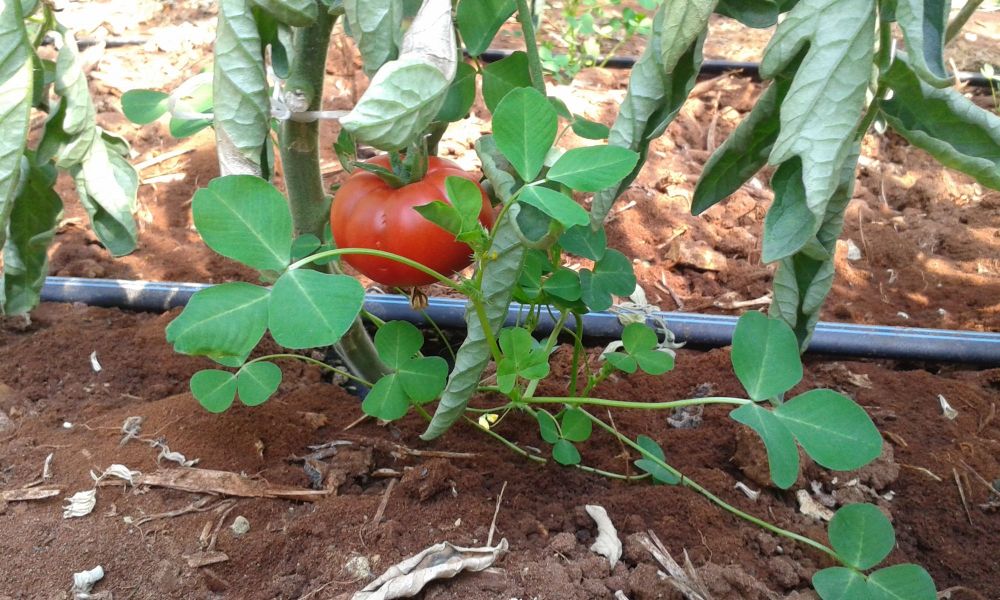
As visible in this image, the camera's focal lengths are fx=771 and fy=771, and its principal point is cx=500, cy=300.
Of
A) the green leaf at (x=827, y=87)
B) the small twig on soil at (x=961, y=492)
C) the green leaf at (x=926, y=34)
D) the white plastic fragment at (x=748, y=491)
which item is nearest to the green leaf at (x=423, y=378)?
the white plastic fragment at (x=748, y=491)

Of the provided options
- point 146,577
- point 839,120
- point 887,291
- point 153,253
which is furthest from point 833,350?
point 153,253

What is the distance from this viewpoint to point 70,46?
1.07 meters

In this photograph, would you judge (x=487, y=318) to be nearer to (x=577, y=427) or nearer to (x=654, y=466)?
(x=577, y=427)

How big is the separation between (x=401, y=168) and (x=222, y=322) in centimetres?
38

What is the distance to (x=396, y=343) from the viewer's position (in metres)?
1.06

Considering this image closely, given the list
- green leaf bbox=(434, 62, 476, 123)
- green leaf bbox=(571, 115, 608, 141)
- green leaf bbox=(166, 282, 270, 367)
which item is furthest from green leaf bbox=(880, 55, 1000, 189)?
green leaf bbox=(166, 282, 270, 367)

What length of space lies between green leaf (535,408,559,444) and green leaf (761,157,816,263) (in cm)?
44

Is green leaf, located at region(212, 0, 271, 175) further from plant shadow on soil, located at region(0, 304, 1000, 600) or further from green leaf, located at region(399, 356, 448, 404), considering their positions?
plant shadow on soil, located at region(0, 304, 1000, 600)

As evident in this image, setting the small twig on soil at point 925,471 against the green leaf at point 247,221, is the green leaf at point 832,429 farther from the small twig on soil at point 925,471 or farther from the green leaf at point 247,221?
the green leaf at point 247,221

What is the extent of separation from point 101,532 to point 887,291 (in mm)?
A: 1606

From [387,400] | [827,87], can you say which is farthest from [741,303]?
[827,87]

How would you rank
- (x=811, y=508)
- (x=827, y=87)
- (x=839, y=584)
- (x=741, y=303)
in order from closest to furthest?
(x=827, y=87), (x=839, y=584), (x=811, y=508), (x=741, y=303)

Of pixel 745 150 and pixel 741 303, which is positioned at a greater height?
pixel 745 150

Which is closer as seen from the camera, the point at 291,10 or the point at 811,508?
the point at 291,10
